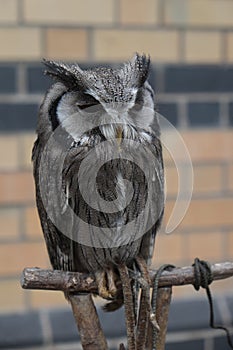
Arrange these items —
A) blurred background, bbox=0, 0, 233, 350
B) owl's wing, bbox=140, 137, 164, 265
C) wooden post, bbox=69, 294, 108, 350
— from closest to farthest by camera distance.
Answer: wooden post, bbox=69, 294, 108, 350
owl's wing, bbox=140, 137, 164, 265
blurred background, bbox=0, 0, 233, 350

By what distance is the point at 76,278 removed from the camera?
0.82 meters

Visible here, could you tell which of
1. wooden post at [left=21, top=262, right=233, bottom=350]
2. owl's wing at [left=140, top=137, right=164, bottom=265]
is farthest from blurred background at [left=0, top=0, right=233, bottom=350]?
wooden post at [left=21, top=262, right=233, bottom=350]

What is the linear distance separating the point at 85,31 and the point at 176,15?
0.24 metres

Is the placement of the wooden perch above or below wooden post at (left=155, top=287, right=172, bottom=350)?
above

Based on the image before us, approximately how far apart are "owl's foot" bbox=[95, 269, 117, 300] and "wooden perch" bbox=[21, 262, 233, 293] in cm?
3

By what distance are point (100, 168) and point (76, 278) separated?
164 millimetres

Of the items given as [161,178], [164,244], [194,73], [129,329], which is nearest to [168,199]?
[164,244]

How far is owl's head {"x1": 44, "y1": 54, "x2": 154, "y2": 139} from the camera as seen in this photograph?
0.81 m

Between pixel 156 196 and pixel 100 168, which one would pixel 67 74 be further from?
pixel 156 196

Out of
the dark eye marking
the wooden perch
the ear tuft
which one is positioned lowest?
the wooden perch

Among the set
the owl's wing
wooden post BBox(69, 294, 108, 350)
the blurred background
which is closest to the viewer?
wooden post BBox(69, 294, 108, 350)

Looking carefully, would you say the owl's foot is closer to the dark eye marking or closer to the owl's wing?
the owl's wing

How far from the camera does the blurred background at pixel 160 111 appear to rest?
1.60m

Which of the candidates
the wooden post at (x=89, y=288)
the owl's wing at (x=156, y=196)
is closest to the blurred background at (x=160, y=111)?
the owl's wing at (x=156, y=196)
